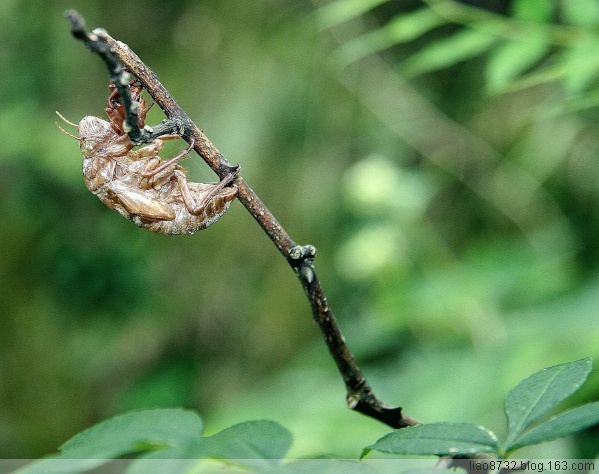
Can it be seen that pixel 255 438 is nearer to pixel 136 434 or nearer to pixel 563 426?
pixel 136 434

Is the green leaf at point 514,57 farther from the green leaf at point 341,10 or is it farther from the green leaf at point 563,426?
the green leaf at point 563,426

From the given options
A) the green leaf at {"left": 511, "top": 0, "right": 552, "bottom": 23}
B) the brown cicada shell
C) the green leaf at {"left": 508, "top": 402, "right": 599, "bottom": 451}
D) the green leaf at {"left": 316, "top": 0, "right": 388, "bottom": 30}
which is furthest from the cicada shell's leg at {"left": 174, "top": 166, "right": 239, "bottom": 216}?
the green leaf at {"left": 511, "top": 0, "right": 552, "bottom": 23}

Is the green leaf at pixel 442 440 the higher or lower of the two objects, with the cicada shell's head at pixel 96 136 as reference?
lower

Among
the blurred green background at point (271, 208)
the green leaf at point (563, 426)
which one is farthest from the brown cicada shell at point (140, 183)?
the blurred green background at point (271, 208)

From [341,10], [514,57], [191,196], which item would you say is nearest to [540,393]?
[191,196]

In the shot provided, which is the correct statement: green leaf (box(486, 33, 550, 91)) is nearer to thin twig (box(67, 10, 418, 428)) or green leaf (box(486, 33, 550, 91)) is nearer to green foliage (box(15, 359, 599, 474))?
thin twig (box(67, 10, 418, 428))

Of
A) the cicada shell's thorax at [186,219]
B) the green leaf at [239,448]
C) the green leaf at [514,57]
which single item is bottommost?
the green leaf at [239,448]

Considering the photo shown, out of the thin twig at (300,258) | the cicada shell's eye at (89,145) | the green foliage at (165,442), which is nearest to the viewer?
the green foliage at (165,442)

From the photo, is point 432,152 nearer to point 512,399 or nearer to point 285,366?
point 285,366

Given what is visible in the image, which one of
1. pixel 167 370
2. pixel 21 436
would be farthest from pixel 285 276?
pixel 21 436
